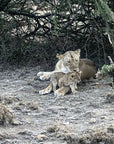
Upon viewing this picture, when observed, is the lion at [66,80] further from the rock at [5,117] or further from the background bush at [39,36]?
the rock at [5,117]

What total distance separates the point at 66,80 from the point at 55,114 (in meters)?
1.20

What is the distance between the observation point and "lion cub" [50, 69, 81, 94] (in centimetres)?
631

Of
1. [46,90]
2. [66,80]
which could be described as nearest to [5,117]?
[46,90]

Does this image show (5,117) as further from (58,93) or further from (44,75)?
(44,75)

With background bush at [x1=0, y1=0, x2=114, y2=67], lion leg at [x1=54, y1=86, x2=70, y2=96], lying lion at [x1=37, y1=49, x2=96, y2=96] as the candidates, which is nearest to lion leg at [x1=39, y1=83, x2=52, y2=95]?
lying lion at [x1=37, y1=49, x2=96, y2=96]

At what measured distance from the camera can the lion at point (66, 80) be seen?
20.7 feet

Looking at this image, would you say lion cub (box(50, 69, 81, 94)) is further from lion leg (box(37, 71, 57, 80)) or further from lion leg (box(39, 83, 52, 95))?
lion leg (box(37, 71, 57, 80))

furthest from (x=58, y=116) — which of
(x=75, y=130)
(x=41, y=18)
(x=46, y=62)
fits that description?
(x=41, y=18)

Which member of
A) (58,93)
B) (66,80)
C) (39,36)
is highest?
(39,36)

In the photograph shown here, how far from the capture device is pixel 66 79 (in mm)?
6316

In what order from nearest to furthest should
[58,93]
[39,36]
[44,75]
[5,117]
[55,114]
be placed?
[5,117] → [55,114] → [58,93] → [44,75] → [39,36]

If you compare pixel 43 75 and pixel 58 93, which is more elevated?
pixel 43 75

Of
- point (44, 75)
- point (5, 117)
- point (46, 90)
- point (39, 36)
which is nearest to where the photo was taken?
point (5, 117)

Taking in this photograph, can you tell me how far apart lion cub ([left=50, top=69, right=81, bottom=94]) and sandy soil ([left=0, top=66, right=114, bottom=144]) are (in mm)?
149
